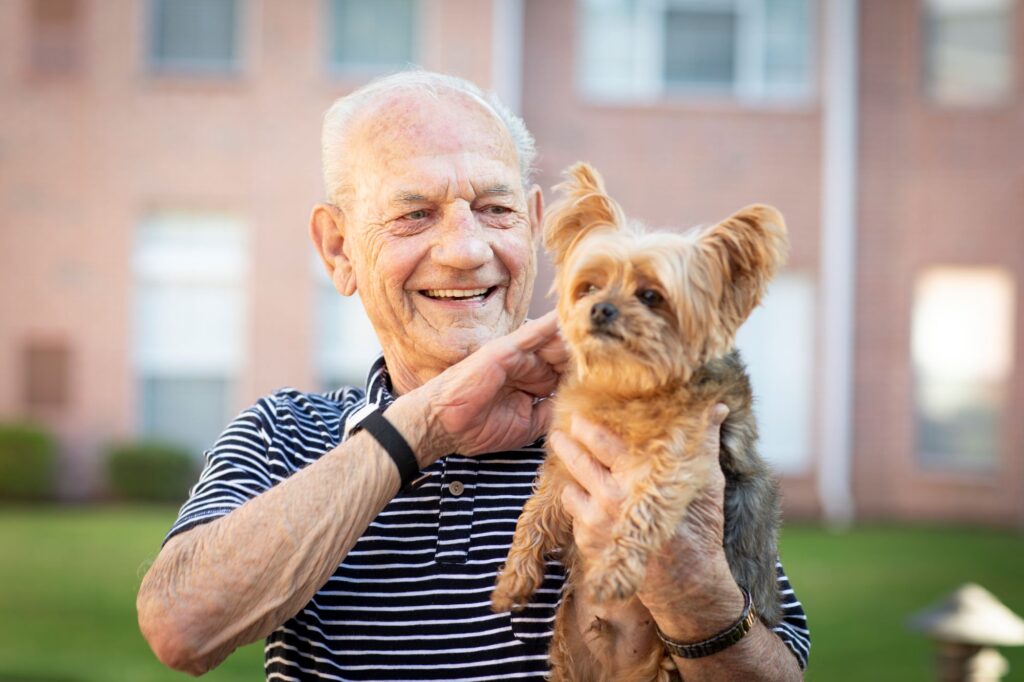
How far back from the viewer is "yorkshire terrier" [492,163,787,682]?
2645 millimetres

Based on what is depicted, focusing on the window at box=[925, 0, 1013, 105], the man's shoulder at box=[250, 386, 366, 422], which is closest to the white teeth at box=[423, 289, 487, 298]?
the man's shoulder at box=[250, 386, 366, 422]

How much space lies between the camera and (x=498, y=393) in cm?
303

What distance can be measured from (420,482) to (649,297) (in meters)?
0.79

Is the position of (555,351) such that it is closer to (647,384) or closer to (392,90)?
(647,384)

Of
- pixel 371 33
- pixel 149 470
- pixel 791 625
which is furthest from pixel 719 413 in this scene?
pixel 371 33

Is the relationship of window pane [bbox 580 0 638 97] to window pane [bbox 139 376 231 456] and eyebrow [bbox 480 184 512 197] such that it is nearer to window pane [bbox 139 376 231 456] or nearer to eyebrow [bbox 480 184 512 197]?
window pane [bbox 139 376 231 456]

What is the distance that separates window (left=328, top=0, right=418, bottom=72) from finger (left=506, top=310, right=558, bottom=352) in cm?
1483

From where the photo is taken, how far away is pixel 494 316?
3.18m

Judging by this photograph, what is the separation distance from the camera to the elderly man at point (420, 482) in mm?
2664

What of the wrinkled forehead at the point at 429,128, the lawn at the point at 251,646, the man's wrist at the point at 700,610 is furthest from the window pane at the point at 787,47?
the man's wrist at the point at 700,610

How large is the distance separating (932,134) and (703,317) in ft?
52.6

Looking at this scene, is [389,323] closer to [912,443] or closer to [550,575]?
[550,575]

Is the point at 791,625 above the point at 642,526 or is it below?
below

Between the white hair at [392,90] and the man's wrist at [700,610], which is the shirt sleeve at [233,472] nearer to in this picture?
the white hair at [392,90]
